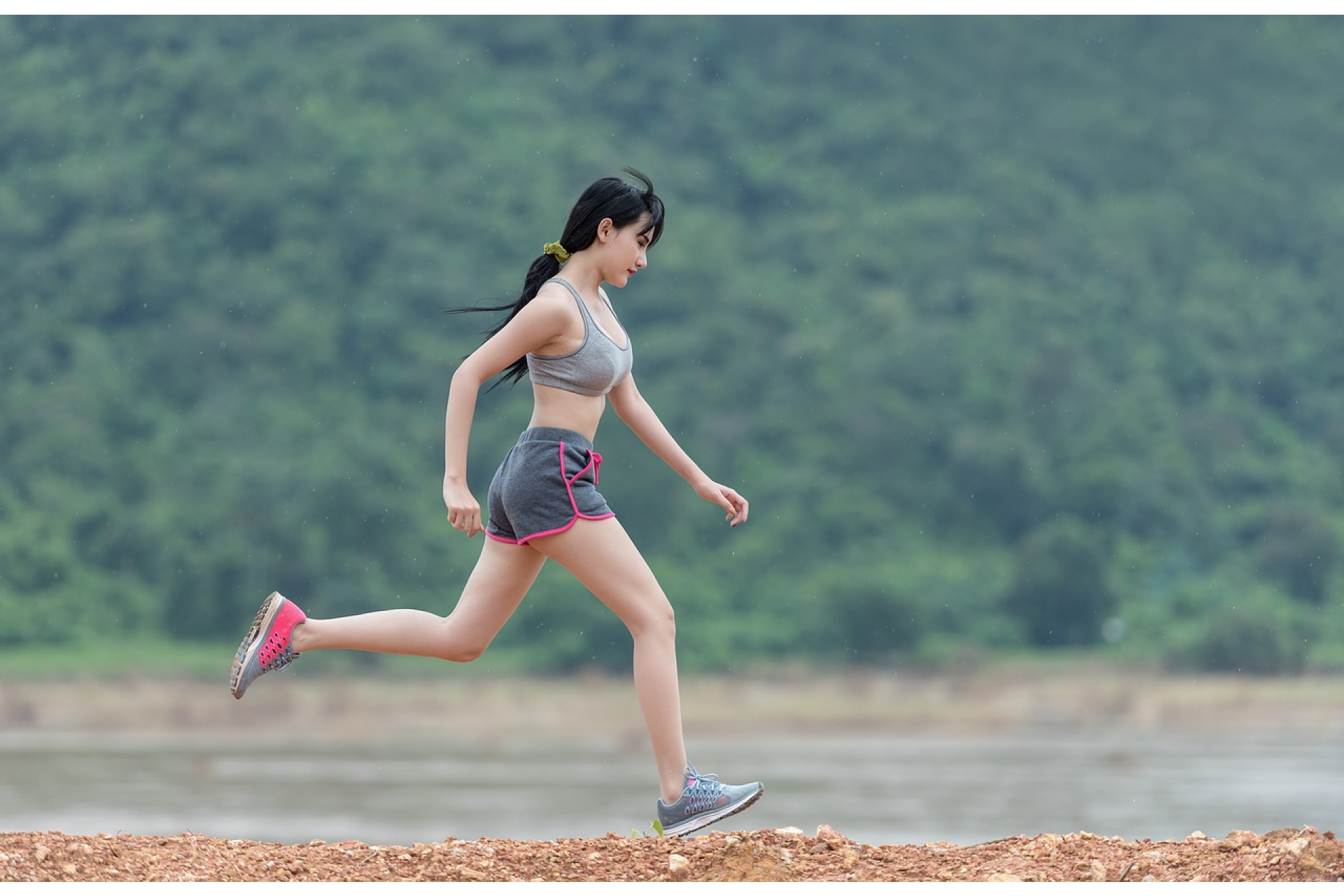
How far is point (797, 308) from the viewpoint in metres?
62.2

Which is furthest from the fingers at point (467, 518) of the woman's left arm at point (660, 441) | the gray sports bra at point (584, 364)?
the woman's left arm at point (660, 441)

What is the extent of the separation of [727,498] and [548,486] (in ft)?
2.07

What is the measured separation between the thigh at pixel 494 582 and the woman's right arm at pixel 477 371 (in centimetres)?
24

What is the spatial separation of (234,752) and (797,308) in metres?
23.6

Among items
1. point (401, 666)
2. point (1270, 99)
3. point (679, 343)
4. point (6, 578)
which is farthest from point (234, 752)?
point (1270, 99)

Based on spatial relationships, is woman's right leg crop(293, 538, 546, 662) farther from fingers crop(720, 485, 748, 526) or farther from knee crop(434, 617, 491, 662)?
fingers crop(720, 485, 748, 526)

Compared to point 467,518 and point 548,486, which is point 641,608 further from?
point 467,518

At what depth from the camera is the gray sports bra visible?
5387mm

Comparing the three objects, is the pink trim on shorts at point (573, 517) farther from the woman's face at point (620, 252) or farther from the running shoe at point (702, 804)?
the running shoe at point (702, 804)

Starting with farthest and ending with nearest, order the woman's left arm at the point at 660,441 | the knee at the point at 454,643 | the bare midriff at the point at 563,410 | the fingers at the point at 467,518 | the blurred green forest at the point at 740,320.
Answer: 1. the blurred green forest at the point at 740,320
2. the woman's left arm at the point at 660,441
3. the knee at the point at 454,643
4. the bare midriff at the point at 563,410
5. the fingers at the point at 467,518

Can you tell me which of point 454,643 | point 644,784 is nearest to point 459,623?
point 454,643

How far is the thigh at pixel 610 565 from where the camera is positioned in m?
5.30

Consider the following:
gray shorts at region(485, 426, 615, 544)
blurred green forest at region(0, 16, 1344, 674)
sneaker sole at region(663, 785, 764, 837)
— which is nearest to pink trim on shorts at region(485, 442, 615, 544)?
gray shorts at region(485, 426, 615, 544)

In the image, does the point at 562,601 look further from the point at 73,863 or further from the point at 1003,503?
the point at 73,863
